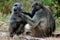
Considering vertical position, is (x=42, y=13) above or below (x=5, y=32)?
above

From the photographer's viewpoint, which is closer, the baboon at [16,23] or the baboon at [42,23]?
the baboon at [16,23]

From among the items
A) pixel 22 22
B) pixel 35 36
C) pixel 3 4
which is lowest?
pixel 3 4

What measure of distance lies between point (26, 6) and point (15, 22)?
6.31 m

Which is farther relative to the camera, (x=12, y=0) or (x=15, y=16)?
(x=12, y=0)

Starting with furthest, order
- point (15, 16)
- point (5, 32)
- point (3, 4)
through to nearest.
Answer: point (3, 4), point (5, 32), point (15, 16)

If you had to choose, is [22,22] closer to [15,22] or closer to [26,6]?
[15,22]

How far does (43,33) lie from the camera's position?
8.89m

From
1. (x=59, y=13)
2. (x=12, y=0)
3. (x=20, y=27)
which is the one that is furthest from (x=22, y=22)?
(x=12, y=0)

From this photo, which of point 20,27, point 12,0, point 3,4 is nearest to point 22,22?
point 20,27

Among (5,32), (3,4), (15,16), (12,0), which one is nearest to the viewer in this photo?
(15,16)

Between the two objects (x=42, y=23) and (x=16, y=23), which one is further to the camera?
(x=42, y=23)

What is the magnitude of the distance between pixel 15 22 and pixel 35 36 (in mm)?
846

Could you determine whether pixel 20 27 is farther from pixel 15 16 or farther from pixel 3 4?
pixel 3 4

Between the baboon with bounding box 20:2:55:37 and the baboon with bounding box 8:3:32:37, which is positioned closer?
the baboon with bounding box 8:3:32:37
